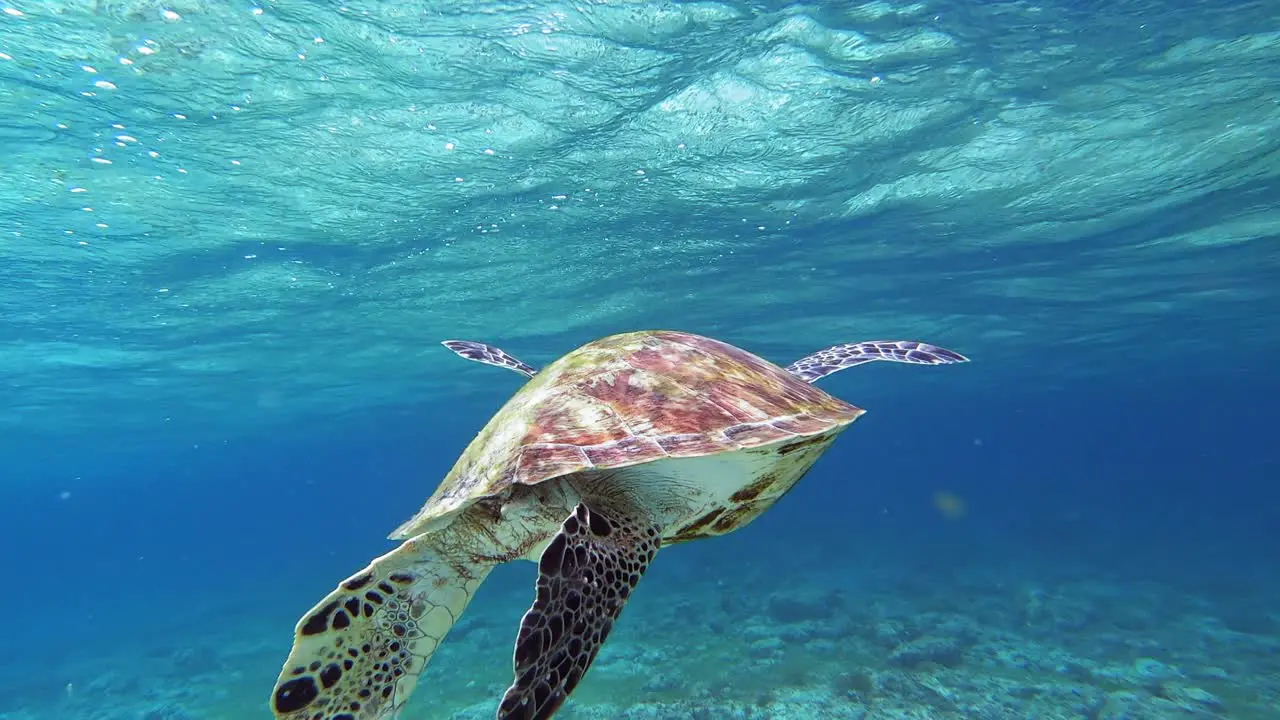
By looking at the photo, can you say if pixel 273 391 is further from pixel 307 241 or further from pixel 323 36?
pixel 323 36

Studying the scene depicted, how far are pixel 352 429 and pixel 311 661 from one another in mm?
53257

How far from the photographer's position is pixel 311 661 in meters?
3.13

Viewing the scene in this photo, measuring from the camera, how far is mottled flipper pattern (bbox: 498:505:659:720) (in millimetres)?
2373

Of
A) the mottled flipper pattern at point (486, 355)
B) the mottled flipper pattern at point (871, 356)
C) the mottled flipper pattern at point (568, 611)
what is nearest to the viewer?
the mottled flipper pattern at point (568, 611)

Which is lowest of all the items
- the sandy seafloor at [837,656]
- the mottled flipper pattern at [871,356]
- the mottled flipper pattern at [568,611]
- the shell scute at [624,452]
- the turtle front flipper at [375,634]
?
the sandy seafloor at [837,656]

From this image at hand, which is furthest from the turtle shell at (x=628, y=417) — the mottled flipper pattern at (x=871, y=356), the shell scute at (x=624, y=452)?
the mottled flipper pattern at (x=871, y=356)

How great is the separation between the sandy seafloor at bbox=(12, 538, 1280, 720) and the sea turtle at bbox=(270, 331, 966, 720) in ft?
27.3

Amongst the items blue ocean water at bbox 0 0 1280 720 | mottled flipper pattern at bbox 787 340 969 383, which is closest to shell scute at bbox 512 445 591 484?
mottled flipper pattern at bbox 787 340 969 383

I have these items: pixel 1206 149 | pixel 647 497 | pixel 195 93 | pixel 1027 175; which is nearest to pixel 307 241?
pixel 195 93

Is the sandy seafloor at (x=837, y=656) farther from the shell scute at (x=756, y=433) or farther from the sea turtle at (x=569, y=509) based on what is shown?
the shell scute at (x=756, y=433)

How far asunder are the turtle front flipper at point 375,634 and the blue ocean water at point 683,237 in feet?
23.9

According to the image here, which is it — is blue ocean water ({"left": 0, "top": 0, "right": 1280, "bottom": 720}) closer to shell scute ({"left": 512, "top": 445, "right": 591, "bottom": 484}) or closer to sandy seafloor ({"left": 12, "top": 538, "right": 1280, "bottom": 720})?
sandy seafloor ({"left": 12, "top": 538, "right": 1280, "bottom": 720})

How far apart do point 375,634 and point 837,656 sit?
12737mm

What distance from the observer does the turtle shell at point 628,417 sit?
311cm
